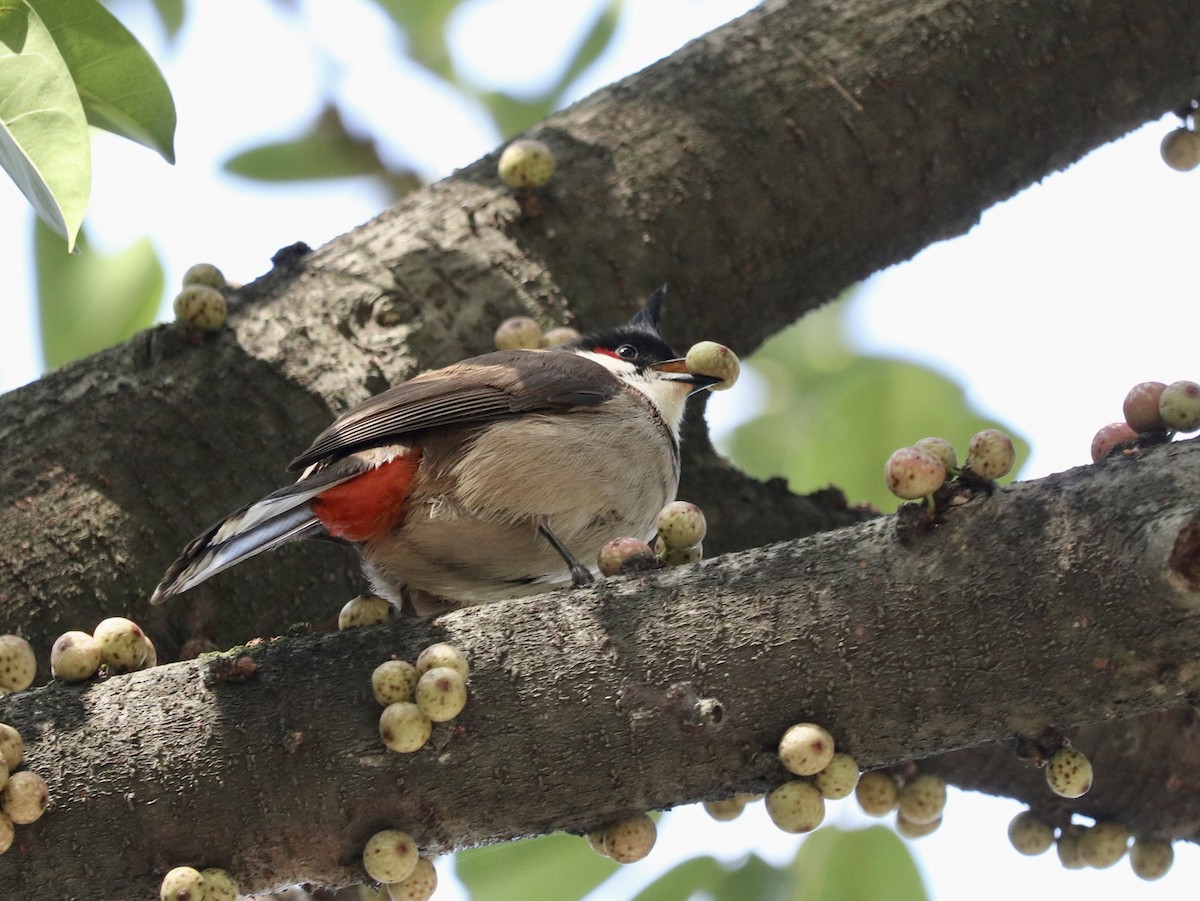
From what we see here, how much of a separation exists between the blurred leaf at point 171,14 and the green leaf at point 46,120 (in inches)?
78.9

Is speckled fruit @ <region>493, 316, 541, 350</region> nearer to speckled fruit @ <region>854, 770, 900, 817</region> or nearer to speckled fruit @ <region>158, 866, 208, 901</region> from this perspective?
speckled fruit @ <region>854, 770, 900, 817</region>

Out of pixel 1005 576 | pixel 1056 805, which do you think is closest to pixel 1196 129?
pixel 1056 805

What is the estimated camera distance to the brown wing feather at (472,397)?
2887 mm

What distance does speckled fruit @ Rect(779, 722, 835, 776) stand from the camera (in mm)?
1979

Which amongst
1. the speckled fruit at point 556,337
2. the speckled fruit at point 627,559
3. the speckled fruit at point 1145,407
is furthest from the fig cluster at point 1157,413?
the speckled fruit at point 556,337

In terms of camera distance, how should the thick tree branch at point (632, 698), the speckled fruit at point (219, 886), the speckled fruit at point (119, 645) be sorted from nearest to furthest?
the thick tree branch at point (632, 698) < the speckled fruit at point (219, 886) < the speckled fruit at point (119, 645)

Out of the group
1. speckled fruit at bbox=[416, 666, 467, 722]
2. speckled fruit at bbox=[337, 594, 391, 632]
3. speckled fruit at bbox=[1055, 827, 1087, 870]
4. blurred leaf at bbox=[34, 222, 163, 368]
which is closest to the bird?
speckled fruit at bbox=[337, 594, 391, 632]

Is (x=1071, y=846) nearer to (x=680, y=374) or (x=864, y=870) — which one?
(x=864, y=870)

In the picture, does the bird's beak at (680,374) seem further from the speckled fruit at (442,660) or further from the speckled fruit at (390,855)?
the speckled fruit at (390,855)

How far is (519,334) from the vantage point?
10.4 ft

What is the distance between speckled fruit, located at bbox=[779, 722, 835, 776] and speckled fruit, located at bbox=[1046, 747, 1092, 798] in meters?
0.41

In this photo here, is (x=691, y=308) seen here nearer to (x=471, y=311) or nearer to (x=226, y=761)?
(x=471, y=311)

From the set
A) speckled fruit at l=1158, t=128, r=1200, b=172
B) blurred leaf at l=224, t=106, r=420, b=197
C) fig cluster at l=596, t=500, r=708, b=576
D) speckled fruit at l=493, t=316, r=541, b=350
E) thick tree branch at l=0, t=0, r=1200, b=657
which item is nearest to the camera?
fig cluster at l=596, t=500, r=708, b=576

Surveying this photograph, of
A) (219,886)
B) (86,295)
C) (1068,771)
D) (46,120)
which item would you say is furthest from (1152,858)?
(86,295)
